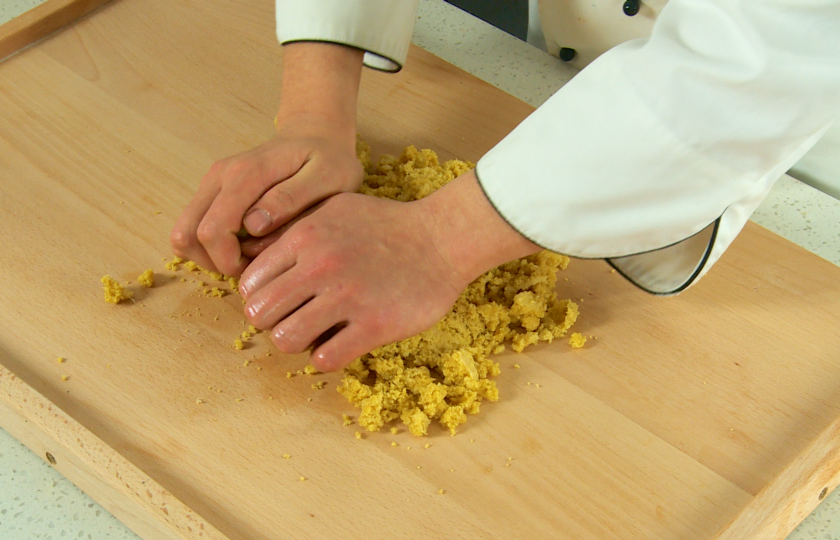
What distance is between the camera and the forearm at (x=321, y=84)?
2.36 ft

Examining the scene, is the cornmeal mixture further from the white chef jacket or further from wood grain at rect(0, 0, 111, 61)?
wood grain at rect(0, 0, 111, 61)

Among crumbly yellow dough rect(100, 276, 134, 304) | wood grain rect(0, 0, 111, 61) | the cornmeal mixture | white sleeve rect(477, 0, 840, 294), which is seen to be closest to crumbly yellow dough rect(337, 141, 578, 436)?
the cornmeal mixture

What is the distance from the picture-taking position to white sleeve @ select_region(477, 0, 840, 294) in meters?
0.48

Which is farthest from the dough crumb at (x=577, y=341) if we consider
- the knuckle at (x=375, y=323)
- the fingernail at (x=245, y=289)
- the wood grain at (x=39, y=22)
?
the wood grain at (x=39, y=22)

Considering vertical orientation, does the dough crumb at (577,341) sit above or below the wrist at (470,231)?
below

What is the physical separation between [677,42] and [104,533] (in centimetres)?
55

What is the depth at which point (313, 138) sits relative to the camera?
69 centimetres

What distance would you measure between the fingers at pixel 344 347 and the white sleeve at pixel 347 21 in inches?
11.8

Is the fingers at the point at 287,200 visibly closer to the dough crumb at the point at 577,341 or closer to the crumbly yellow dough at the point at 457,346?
the crumbly yellow dough at the point at 457,346

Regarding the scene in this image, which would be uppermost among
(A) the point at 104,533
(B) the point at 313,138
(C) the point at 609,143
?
(C) the point at 609,143

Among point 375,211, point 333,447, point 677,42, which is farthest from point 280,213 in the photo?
point 677,42

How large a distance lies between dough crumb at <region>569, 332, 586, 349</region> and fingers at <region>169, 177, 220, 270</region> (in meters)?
0.31

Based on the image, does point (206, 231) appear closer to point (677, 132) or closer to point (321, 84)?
point (321, 84)

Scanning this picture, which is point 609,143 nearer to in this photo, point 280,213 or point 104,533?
point 280,213
